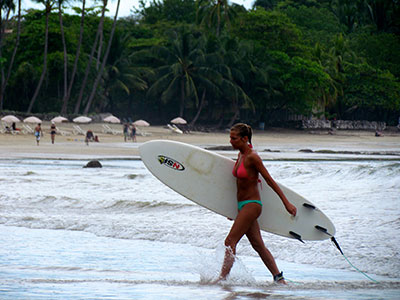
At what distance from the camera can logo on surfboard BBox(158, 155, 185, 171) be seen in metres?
5.75

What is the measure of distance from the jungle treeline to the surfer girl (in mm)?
39525

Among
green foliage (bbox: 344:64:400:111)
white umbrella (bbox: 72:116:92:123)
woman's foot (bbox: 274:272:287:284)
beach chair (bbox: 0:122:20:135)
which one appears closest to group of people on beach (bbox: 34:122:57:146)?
beach chair (bbox: 0:122:20:135)

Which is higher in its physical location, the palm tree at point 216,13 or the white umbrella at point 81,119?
the palm tree at point 216,13

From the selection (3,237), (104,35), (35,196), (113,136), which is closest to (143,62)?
(104,35)

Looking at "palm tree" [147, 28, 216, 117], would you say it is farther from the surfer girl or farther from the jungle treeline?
the surfer girl

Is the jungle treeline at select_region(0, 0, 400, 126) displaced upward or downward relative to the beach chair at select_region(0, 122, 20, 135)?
upward

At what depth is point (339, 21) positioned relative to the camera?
8419cm

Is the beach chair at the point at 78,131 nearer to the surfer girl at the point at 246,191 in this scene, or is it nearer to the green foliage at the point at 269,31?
the green foliage at the point at 269,31

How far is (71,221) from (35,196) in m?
2.39

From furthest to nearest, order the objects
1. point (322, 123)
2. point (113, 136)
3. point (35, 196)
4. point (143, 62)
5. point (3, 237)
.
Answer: point (322, 123) → point (143, 62) → point (113, 136) → point (35, 196) → point (3, 237)

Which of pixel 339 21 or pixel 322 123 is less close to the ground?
pixel 339 21

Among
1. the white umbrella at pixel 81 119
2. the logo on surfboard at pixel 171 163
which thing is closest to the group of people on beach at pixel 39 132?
the white umbrella at pixel 81 119

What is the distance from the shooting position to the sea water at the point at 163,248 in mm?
5016

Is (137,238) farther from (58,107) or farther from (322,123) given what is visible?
(322,123)
